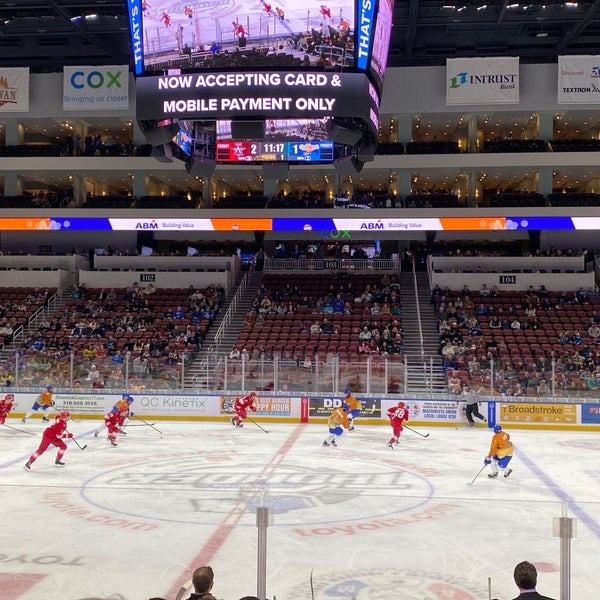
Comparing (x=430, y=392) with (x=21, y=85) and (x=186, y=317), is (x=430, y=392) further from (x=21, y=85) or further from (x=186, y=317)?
(x=21, y=85)

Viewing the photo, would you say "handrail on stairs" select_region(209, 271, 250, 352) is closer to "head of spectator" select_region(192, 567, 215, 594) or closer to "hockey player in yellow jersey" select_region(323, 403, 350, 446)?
"hockey player in yellow jersey" select_region(323, 403, 350, 446)

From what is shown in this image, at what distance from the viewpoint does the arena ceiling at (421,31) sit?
2962 centimetres

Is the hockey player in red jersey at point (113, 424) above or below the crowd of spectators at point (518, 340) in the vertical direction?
below

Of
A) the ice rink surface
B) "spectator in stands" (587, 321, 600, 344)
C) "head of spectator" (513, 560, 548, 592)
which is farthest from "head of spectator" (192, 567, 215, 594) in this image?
"spectator in stands" (587, 321, 600, 344)

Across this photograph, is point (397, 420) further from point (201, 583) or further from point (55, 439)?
point (201, 583)

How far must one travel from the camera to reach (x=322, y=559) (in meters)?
8.23

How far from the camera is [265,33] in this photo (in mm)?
14930

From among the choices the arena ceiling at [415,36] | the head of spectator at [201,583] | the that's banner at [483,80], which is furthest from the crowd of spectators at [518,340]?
the head of spectator at [201,583]

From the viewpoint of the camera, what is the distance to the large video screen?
48.6 feet

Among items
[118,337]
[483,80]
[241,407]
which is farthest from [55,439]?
[483,80]

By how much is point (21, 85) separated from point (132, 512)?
96.1 ft

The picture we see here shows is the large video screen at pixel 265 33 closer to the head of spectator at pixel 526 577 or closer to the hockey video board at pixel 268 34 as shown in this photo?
the hockey video board at pixel 268 34

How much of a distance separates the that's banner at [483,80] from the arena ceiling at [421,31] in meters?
1.67

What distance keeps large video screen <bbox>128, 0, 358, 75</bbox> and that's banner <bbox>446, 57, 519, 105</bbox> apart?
18.9 metres
